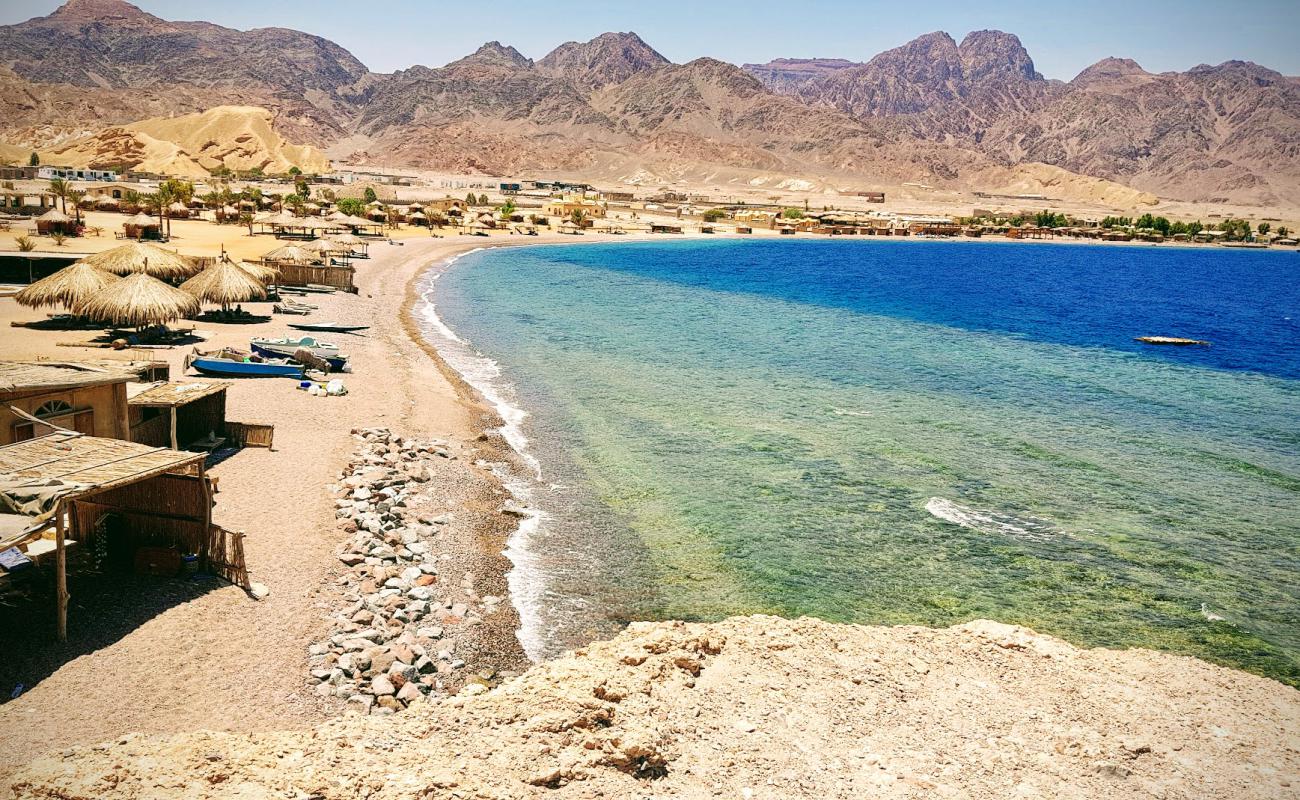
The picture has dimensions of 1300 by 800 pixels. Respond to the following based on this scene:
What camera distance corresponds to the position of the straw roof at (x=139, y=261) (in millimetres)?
28922

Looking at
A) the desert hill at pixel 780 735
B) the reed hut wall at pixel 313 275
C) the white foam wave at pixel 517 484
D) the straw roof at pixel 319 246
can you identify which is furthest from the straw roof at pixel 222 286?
the desert hill at pixel 780 735

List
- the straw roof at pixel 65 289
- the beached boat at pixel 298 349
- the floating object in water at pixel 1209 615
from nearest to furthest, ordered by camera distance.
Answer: the floating object in water at pixel 1209 615, the beached boat at pixel 298 349, the straw roof at pixel 65 289

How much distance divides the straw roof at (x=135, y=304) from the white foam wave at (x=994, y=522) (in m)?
22.9

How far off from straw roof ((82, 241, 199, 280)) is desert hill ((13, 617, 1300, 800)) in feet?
83.6

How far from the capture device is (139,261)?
1148 inches

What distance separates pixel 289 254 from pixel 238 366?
20552mm

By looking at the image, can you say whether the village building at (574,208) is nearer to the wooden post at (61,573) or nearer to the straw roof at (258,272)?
the straw roof at (258,272)

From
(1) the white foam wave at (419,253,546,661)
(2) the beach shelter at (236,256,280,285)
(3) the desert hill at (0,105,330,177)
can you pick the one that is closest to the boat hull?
(1) the white foam wave at (419,253,546,661)

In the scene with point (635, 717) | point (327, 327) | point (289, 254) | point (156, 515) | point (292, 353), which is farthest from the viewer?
point (289, 254)

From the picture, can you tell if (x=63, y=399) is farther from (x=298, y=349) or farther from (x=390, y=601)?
(x=298, y=349)

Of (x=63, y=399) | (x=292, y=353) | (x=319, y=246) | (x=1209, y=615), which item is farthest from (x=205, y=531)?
(x=319, y=246)

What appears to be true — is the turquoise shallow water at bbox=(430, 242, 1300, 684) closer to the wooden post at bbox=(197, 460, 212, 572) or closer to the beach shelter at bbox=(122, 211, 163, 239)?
the wooden post at bbox=(197, 460, 212, 572)

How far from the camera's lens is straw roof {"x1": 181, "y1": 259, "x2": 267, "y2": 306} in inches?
1172

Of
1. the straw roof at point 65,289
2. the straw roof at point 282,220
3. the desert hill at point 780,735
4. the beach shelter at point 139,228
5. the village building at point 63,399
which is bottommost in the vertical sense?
the desert hill at point 780,735
